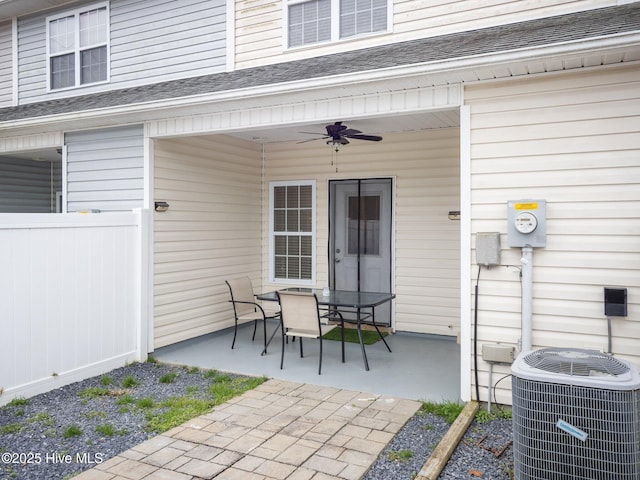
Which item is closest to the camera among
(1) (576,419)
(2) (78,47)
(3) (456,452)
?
(1) (576,419)

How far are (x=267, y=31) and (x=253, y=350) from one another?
12.8 feet

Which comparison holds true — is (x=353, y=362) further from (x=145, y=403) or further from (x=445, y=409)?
(x=145, y=403)

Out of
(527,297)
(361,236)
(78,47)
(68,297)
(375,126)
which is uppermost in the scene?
(78,47)

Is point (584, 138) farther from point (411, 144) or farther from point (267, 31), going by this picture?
point (267, 31)

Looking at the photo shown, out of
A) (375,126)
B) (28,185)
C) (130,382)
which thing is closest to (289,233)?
(375,126)

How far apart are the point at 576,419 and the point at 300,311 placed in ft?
10.1

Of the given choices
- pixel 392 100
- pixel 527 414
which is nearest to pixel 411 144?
pixel 392 100

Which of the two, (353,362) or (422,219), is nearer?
(353,362)

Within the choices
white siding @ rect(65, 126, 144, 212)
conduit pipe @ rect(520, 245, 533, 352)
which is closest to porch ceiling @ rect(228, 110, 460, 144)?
white siding @ rect(65, 126, 144, 212)

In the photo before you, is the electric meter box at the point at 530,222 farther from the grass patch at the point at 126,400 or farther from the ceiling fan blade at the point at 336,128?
the grass patch at the point at 126,400

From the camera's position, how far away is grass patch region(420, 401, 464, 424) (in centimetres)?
376

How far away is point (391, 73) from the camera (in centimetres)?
390

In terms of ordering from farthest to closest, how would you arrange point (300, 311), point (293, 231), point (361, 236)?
point (293, 231)
point (361, 236)
point (300, 311)

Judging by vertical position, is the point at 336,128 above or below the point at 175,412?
above
